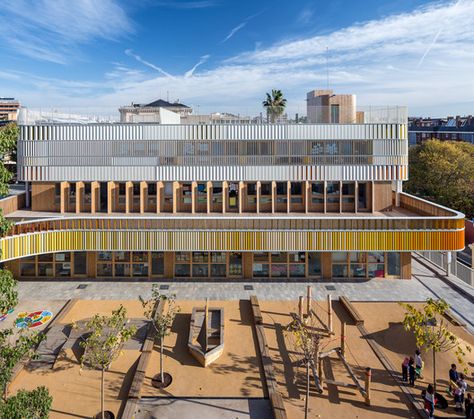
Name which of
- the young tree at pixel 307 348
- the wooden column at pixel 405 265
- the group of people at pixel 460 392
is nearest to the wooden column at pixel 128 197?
the young tree at pixel 307 348

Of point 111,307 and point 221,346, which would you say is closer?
point 221,346

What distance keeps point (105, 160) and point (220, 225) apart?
11.0 metres

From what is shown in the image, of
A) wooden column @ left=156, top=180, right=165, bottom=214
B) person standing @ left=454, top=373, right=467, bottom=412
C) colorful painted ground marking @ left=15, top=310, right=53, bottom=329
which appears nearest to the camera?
person standing @ left=454, top=373, right=467, bottom=412

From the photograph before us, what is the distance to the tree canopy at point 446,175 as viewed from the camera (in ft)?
163

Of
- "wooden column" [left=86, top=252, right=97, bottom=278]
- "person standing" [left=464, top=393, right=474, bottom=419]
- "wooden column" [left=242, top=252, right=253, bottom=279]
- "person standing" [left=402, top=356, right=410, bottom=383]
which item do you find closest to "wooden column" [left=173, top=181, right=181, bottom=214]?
"wooden column" [left=242, top=252, right=253, bottom=279]

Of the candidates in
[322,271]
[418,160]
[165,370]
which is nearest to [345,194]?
[322,271]

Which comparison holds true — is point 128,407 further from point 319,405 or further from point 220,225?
point 220,225

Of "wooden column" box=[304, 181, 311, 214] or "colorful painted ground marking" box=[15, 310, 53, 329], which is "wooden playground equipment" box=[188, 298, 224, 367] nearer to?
"colorful painted ground marking" box=[15, 310, 53, 329]

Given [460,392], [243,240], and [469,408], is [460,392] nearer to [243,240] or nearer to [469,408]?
[469,408]

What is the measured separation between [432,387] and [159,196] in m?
22.8

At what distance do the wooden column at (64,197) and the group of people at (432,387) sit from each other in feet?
86.1

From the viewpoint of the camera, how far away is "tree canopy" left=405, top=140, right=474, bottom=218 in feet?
163

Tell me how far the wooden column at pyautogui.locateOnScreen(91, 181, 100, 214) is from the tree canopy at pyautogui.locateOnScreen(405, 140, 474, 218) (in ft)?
140

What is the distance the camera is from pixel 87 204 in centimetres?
3175
